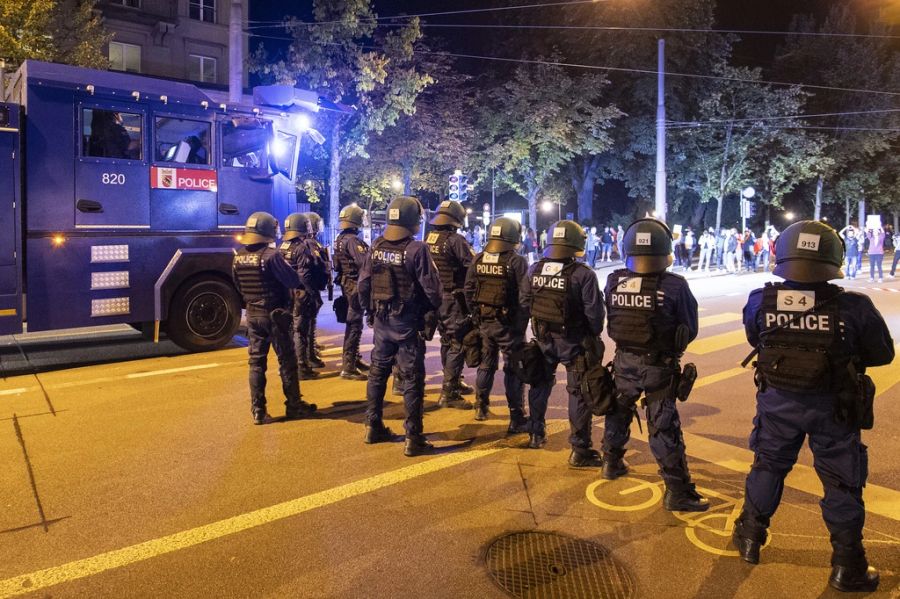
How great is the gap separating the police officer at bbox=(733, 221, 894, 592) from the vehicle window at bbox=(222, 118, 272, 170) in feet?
26.2

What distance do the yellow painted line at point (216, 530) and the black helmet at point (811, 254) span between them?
109 inches

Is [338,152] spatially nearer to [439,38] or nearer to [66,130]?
[439,38]

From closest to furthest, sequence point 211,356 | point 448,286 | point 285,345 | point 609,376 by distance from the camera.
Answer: point 609,376, point 285,345, point 448,286, point 211,356

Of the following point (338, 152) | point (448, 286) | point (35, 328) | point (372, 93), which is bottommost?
point (35, 328)

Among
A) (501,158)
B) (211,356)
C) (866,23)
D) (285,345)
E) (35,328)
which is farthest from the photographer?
(866,23)

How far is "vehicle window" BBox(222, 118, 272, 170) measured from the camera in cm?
977

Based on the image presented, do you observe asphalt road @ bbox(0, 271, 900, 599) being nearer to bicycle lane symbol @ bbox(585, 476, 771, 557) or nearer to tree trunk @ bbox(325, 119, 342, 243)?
bicycle lane symbol @ bbox(585, 476, 771, 557)

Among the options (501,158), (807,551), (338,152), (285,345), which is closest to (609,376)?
(807,551)

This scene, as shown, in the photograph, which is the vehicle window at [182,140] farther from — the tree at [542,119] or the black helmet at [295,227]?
the tree at [542,119]

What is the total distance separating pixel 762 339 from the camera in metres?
3.72

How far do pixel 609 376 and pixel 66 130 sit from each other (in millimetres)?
7327

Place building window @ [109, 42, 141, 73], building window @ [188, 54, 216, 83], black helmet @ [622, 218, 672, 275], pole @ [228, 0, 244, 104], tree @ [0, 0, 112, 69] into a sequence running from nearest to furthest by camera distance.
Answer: black helmet @ [622, 218, 672, 275]
tree @ [0, 0, 112, 69]
pole @ [228, 0, 244, 104]
building window @ [109, 42, 141, 73]
building window @ [188, 54, 216, 83]

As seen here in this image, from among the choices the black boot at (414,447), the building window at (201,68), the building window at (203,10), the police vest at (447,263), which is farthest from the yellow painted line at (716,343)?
the building window at (203,10)

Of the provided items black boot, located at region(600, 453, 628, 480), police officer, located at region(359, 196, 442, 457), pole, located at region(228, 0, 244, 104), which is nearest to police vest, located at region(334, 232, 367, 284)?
police officer, located at region(359, 196, 442, 457)
